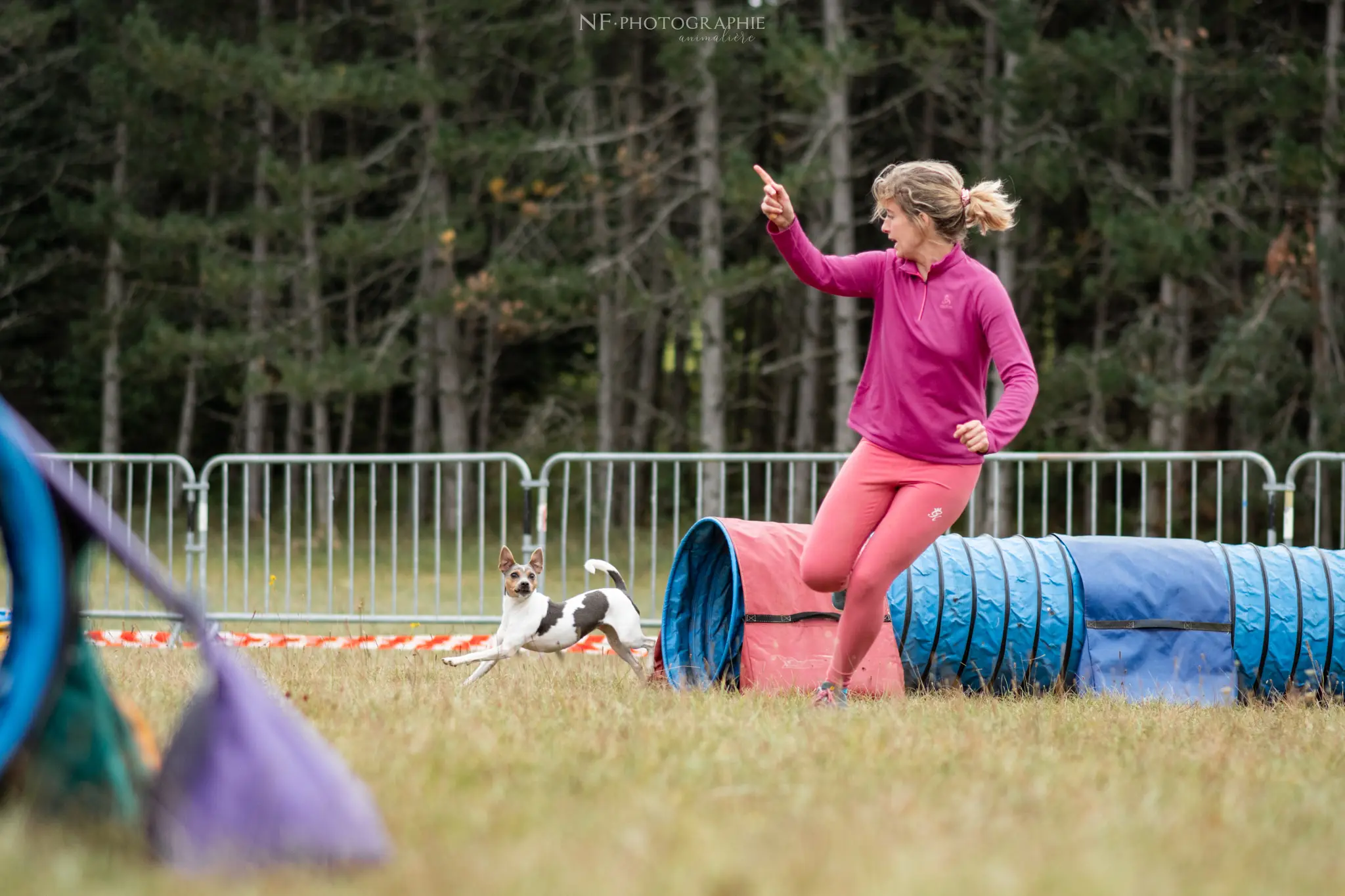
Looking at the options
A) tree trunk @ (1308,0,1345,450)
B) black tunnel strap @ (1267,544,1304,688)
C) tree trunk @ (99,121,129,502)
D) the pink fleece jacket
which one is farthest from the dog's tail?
tree trunk @ (99,121,129,502)

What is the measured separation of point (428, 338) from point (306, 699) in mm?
19139

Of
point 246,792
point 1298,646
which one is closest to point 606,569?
point 1298,646

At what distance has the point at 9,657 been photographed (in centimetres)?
296

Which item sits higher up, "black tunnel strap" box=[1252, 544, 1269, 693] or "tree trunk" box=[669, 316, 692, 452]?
"tree trunk" box=[669, 316, 692, 452]

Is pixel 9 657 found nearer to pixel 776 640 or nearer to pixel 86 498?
pixel 86 498

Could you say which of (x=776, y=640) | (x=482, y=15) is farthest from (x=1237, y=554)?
(x=482, y=15)

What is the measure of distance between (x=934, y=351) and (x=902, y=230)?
45 cm

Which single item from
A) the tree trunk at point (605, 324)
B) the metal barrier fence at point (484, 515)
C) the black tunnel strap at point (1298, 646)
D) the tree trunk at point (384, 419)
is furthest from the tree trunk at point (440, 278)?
the black tunnel strap at point (1298, 646)

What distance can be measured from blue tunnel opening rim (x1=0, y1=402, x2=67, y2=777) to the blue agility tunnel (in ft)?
11.6

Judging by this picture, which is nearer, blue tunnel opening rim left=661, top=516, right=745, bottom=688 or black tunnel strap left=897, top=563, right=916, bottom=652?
blue tunnel opening rim left=661, top=516, right=745, bottom=688

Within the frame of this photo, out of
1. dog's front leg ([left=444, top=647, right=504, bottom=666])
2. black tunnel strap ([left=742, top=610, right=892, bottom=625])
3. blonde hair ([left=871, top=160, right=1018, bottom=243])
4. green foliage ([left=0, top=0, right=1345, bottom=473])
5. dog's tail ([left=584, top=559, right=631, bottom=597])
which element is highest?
green foliage ([left=0, top=0, right=1345, bottom=473])

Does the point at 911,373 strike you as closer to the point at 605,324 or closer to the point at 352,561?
the point at 352,561

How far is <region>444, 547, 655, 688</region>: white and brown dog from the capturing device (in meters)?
6.67

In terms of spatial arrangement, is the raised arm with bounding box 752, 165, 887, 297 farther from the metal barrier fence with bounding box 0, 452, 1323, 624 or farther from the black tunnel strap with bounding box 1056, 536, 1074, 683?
the metal barrier fence with bounding box 0, 452, 1323, 624
